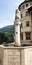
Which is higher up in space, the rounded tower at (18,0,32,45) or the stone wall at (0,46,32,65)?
the rounded tower at (18,0,32,45)

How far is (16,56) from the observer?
12445 millimetres

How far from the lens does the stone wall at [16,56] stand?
40.2 ft

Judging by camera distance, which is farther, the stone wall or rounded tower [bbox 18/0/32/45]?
rounded tower [bbox 18/0/32/45]

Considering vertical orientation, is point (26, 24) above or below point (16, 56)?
above

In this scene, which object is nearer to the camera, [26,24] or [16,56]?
[16,56]

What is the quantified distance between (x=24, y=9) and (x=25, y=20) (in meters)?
3.14

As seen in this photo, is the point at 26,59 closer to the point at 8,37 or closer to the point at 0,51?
the point at 0,51

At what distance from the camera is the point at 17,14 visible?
59.1 ft

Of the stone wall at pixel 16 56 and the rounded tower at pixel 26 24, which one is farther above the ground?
the rounded tower at pixel 26 24

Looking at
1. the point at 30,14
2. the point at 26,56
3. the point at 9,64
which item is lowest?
the point at 9,64

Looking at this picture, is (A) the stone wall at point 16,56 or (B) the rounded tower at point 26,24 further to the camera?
(B) the rounded tower at point 26,24

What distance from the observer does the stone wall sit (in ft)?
40.2

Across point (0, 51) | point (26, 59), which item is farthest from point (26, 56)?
point (0, 51)

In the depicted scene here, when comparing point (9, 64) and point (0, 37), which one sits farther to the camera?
point (0, 37)
